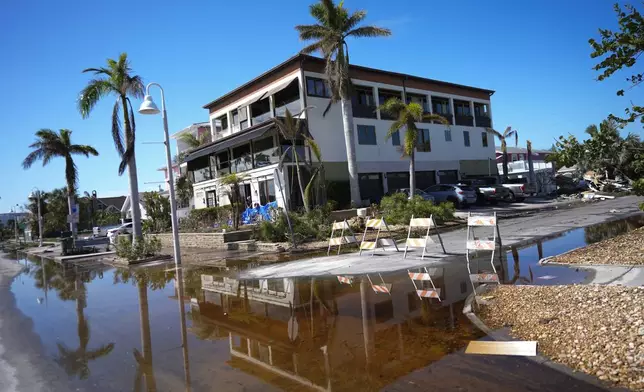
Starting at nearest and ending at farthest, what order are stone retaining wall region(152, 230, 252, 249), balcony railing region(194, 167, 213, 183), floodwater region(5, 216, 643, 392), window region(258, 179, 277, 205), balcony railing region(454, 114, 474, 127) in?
1. floodwater region(5, 216, 643, 392)
2. stone retaining wall region(152, 230, 252, 249)
3. window region(258, 179, 277, 205)
4. balcony railing region(194, 167, 213, 183)
5. balcony railing region(454, 114, 474, 127)

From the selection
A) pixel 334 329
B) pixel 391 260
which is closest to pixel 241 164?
pixel 391 260

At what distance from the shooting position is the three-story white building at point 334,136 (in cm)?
2852

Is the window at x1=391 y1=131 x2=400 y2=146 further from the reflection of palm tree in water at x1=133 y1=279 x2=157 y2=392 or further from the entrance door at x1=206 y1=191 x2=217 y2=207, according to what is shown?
the reflection of palm tree in water at x1=133 y1=279 x2=157 y2=392

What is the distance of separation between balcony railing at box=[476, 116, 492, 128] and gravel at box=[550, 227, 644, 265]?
32989 millimetres

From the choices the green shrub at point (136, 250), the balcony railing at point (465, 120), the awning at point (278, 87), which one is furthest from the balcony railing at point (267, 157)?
the balcony railing at point (465, 120)

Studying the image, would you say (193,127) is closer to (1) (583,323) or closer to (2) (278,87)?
(2) (278,87)

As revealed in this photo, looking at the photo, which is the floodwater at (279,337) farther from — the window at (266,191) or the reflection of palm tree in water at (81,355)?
the window at (266,191)

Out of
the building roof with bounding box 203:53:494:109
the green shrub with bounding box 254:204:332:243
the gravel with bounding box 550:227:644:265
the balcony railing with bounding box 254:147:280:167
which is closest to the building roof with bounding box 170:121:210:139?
the building roof with bounding box 203:53:494:109

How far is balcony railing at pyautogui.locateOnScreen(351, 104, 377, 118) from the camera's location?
31.5m

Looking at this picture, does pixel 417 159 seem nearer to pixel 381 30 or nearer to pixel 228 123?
pixel 381 30

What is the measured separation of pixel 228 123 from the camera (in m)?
36.1

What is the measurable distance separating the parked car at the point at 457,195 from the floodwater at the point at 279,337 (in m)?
16.5

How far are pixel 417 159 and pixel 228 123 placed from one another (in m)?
15.7

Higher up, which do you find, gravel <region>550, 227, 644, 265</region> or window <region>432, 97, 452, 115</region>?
window <region>432, 97, 452, 115</region>
